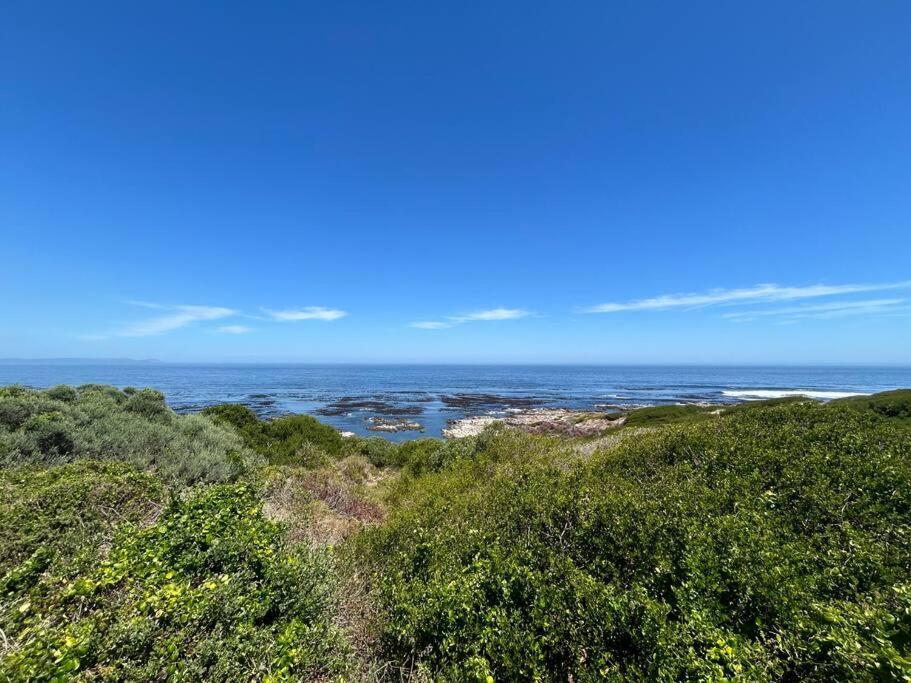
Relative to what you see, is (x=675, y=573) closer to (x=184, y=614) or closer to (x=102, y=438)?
(x=184, y=614)

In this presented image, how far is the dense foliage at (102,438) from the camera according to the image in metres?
8.60

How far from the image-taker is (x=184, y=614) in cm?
307

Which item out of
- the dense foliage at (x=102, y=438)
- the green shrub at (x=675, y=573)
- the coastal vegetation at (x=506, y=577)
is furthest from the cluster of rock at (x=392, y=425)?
the green shrub at (x=675, y=573)

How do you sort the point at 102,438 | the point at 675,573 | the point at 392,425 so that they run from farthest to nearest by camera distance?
the point at 392,425 → the point at 102,438 → the point at 675,573

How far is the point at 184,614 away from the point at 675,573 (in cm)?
504

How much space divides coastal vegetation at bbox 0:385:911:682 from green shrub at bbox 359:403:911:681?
0.08ft

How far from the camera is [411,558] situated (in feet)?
16.5

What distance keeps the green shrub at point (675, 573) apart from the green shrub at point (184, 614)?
3.46 ft

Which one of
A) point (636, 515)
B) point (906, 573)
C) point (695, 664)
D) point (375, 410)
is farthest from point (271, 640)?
point (375, 410)

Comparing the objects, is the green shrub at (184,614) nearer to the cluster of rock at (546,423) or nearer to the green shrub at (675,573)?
the green shrub at (675,573)

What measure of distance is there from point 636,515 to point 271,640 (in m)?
4.77

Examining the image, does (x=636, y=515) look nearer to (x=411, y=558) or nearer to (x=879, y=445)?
(x=411, y=558)

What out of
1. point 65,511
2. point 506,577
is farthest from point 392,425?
point 506,577

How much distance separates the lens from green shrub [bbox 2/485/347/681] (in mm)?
2627
